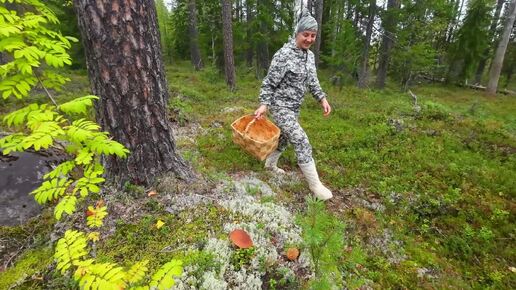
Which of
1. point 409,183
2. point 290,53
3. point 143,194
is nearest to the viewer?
point 143,194

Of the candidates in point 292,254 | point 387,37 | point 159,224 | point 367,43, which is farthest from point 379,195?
point 387,37

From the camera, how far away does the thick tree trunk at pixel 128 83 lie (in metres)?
3.26

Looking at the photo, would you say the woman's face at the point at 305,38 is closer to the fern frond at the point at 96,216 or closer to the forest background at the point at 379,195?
the forest background at the point at 379,195

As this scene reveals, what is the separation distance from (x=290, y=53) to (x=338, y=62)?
1282 centimetres

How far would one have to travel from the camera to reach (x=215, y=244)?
3.25m

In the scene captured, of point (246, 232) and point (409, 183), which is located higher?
point (246, 232)

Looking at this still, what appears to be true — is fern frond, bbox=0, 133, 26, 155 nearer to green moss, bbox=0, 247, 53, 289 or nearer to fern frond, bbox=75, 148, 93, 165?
fern frond, bbox=75, 148, 93, 165

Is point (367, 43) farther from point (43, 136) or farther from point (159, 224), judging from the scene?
point (43, 136)

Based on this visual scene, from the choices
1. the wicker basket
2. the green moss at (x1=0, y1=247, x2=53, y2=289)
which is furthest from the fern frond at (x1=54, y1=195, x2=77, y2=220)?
the wicker basket

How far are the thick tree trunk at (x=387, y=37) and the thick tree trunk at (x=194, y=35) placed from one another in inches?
482

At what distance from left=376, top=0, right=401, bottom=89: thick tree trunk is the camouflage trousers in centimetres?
1442

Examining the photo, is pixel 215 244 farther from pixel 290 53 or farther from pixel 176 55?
pixel 176 55

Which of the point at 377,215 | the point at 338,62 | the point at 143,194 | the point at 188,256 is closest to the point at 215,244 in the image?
the point at 188,256

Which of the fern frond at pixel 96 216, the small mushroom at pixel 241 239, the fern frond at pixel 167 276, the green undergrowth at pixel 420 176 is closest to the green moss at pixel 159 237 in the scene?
the small mushroom at pixel 241 239
